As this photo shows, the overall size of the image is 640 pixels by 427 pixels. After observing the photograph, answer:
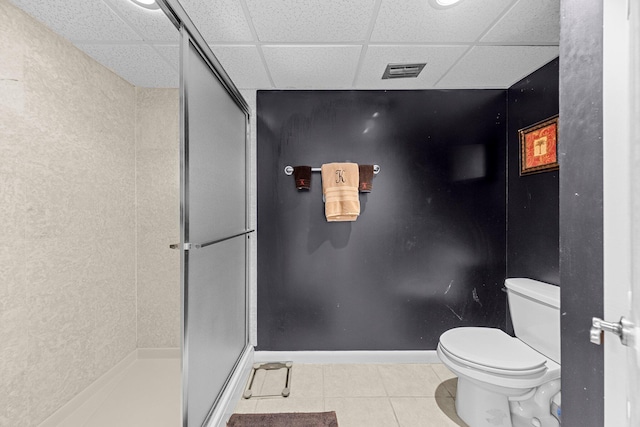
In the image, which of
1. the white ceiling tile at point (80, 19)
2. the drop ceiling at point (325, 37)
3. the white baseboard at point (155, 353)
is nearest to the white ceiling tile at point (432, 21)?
the drop ceiling at point (325, 37)

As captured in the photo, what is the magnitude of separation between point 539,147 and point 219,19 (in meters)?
1.92

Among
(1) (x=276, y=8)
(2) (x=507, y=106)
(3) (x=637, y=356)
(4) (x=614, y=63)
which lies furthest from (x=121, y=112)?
(2) (x=507, y=106)

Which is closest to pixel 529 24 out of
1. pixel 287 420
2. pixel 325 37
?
pixel 325 37

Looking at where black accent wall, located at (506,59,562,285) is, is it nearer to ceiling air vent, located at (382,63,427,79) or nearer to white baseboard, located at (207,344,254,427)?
ceiling air vent, located at (382,63,427,79)

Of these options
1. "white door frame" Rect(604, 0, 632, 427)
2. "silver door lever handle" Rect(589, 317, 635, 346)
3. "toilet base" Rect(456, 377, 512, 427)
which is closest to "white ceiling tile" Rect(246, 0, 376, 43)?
"white door frame" Rect(604, 0, 632, 427)

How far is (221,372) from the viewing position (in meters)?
1.56

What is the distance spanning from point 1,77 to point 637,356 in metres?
2.21

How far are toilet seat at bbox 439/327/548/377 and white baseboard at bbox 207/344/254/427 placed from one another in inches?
46.4

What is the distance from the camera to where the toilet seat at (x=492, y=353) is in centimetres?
131

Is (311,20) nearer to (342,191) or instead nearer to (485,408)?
(342,191)

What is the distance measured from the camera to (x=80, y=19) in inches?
52.6

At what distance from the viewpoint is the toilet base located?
1.45m

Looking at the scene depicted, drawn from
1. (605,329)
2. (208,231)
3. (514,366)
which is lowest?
(514,366)

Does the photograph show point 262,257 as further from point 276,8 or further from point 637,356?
point 637,356
